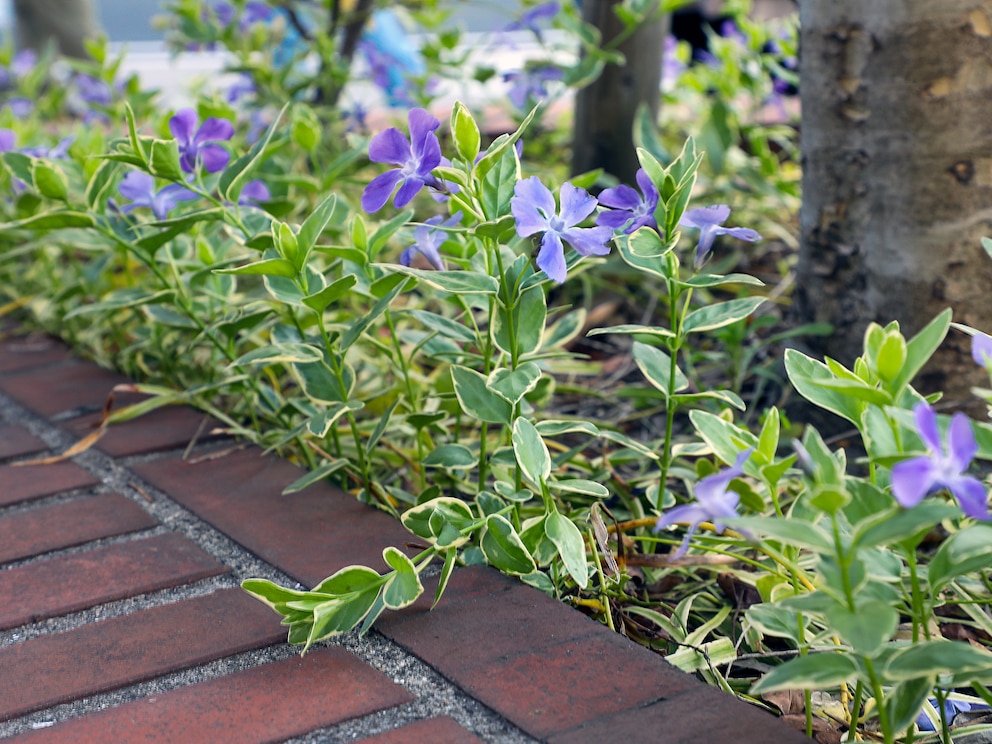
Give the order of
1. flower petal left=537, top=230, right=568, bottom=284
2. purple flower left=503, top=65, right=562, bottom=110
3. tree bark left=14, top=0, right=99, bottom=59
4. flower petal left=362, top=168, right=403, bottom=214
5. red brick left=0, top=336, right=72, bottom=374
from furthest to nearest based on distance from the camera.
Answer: tree bark left=14, top=0, right=99, bottom=59
purple flower left=503, top=65, right=562, bottom=110
red brick left=0, top=336, right=72, bottom=374
flower petal left=362, top=168, right=403, bottom=214
flower petal left=537, top=230, right=568, bottom=284

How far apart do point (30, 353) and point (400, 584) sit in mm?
1276

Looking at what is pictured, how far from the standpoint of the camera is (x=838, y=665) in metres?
0.75

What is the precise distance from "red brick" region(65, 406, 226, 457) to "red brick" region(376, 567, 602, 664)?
594mm

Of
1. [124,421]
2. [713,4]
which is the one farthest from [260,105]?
[713,4]

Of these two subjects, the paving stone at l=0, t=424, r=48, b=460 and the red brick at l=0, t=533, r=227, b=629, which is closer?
the red brick at l=0, t=533, r=227, b=629

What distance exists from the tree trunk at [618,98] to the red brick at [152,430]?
100 cm

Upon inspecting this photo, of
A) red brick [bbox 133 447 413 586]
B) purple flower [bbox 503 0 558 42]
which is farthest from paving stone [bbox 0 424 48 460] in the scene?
purple flower [bbox 503 0 558 42]

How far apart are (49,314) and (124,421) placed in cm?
53

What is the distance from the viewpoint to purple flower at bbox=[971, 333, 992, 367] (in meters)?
0.75

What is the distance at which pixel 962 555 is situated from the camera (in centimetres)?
76

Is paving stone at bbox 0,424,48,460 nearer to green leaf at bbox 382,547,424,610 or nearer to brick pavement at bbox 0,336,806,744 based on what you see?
brick pavement at bbox 0,336,806,744

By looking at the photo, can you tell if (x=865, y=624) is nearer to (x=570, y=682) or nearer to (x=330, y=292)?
(x=570, y=682)

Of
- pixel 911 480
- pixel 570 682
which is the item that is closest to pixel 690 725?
pixel 570 682

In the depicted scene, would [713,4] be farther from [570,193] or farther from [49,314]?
[570,193]
